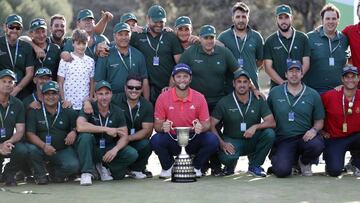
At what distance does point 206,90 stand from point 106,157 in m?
1.81

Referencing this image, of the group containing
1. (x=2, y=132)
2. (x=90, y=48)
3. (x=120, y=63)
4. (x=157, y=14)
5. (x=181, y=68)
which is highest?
(x=157, y=14)

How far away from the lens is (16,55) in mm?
10336

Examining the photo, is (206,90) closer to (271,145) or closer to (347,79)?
(271,145)

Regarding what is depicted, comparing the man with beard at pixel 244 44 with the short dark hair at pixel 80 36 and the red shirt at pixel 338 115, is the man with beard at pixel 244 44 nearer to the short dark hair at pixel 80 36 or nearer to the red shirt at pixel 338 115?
the red shirt at pixel 338 115

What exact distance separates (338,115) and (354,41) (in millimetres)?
1283

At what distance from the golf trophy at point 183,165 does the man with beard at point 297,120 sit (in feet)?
3.90

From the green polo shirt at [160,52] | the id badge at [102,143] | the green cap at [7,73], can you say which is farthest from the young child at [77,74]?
the green polo shirt at [160,52]

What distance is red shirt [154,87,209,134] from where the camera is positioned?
10234 millimetres

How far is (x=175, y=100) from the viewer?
33.6ft

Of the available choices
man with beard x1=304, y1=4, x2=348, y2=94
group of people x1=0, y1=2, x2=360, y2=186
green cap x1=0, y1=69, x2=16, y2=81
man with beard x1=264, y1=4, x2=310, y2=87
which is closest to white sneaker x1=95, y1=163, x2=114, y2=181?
group of people x1=0, y1=2, x2=360, y2=186

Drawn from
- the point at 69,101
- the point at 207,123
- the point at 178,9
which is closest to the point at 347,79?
the point at 207,123

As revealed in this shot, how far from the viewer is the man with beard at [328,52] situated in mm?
10828

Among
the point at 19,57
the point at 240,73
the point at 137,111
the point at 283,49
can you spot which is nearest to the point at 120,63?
the point at 137,111

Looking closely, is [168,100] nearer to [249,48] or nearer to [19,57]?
[249,48]
